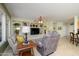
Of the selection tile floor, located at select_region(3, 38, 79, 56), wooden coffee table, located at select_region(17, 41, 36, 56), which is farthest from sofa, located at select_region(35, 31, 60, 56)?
wooden coffee table, located at select_region(17, 41, 36, 56)

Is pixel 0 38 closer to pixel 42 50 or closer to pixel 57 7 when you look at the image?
pixel 42 50

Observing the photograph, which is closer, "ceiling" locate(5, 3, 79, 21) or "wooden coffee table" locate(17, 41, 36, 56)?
"wooden coffee table" locate(17, 41, 36, 56)

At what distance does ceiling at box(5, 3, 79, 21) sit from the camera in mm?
3068

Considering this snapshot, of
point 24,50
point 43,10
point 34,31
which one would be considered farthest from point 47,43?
point 43,10

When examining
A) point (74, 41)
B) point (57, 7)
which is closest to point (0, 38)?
point (57, 7)

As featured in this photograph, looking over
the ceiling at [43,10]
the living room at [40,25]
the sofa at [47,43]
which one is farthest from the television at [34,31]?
the ceiling at [43,10]

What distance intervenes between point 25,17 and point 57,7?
3.97 ft

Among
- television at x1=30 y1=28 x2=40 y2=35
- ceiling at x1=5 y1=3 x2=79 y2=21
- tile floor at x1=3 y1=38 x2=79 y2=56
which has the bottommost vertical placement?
tile floor at x1=3 y1=38 x2=79 y2=56

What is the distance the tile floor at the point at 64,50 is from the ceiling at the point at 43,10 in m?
1.02

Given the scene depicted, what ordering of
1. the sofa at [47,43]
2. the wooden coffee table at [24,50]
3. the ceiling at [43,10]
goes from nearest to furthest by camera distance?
the wooden coffee table at [24,50]
the ceiling at [43,10]
the sofa at [47,43]

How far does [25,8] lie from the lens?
10.4 feet

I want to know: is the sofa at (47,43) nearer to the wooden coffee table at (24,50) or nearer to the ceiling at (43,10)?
the wooden coffee table at (24,50)

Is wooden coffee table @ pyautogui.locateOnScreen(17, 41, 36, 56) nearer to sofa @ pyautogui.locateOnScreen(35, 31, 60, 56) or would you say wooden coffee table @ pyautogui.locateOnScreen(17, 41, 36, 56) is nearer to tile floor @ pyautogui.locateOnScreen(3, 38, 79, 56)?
tile floor @ pyautogui.locateOnScreen(3, 38, 79, 56)

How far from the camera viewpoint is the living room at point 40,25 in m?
3.12
